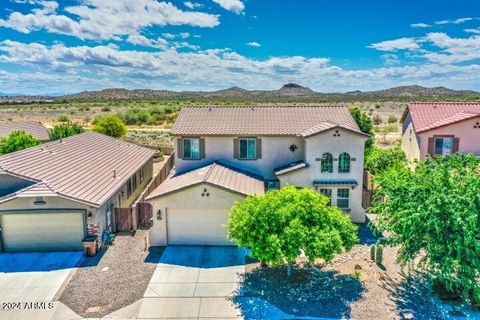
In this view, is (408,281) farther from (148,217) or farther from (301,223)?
(148,217)

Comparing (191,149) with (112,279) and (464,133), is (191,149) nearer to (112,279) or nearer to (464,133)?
(112,279)

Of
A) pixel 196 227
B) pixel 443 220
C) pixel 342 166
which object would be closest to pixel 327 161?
pixel 342 166

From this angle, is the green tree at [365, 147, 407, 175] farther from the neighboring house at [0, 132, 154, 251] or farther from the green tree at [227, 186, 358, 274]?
the neighboring house at [0, 132, 154, 251]

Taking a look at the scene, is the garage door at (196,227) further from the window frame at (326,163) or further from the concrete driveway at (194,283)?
the window frame at (326,163)

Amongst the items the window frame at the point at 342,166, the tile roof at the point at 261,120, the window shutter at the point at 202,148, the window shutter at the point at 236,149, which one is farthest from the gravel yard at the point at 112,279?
the window frame at the point at 342,166

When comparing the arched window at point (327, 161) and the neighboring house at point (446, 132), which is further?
the neighboring house at point (446, 132)

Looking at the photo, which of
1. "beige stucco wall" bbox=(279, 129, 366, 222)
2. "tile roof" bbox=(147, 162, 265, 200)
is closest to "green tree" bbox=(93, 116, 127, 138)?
"tile roof" bbox=(147, 162, 265, 200)
